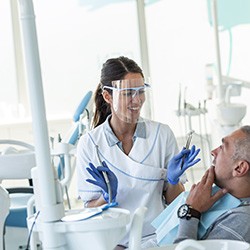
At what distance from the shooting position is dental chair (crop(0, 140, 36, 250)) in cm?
220

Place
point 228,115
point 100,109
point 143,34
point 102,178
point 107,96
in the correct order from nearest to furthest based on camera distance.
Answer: point 102,178 < point 107,96 < point 100,109 < point 228,115 < point 143,34

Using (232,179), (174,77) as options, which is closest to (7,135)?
(174,77)

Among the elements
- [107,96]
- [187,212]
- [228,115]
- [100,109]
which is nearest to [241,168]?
[187,212]

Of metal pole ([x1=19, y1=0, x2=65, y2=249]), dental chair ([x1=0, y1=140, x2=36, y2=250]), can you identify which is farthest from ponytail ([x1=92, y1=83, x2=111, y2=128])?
metal pole ([x1=19, y1=0, x2=65, y2=249])

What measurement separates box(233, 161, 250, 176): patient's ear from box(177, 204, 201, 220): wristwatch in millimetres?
149

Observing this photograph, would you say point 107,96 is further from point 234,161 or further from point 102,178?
point 234,161

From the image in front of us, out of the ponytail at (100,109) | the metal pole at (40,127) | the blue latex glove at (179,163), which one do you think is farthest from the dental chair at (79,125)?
the metal pole at (40,127)

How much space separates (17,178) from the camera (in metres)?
2.24

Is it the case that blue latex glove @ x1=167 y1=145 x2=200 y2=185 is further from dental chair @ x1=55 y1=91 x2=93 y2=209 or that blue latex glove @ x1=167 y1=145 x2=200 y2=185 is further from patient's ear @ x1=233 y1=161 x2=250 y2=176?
dental chair @ x1=55 y1=91 x2=93 y2=209

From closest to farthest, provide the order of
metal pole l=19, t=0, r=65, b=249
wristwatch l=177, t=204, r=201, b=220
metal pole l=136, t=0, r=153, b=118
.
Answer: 1. metal pole l=19, t=0, r=65, b=249
2. wristwatch l=177, t=204, r=201, b=220
3. metal pole l=136, t=0, r=153, b=118

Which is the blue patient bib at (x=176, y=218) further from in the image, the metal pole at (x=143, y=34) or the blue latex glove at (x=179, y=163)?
the metal pole at (x=143, y=34)

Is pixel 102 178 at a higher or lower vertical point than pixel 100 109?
lower

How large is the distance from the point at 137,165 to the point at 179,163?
16cm

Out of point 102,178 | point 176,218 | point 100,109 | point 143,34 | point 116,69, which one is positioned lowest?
point 176,218
